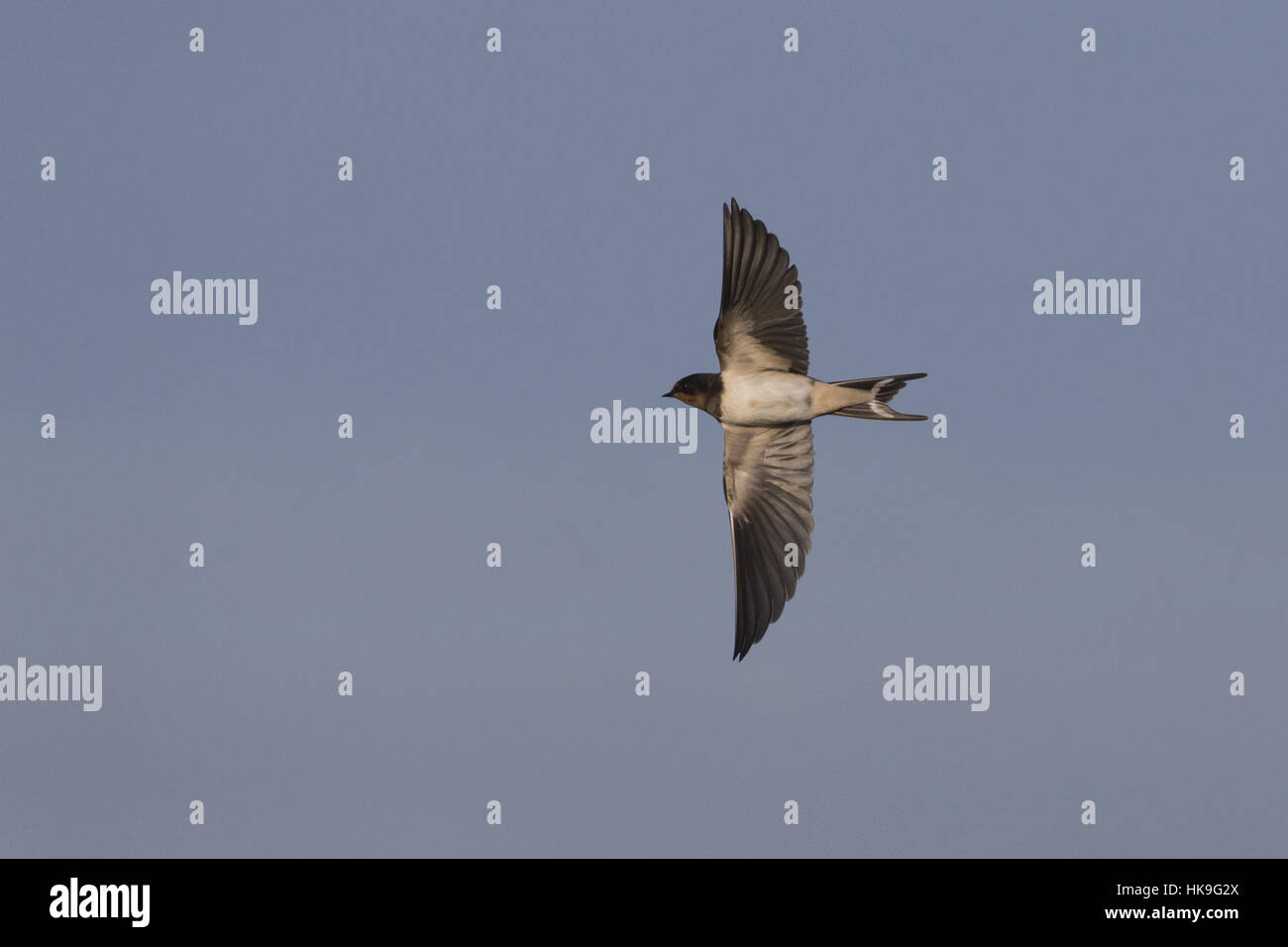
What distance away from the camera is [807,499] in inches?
591

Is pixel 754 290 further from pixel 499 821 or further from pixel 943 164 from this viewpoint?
pixel 499 821

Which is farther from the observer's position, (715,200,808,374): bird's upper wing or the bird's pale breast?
the bird's pale breast

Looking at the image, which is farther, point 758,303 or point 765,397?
point 765,397

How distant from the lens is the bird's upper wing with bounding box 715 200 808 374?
45.8 feet

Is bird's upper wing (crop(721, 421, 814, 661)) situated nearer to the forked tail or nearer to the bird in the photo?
the bird

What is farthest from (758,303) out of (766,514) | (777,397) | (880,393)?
(766,514)

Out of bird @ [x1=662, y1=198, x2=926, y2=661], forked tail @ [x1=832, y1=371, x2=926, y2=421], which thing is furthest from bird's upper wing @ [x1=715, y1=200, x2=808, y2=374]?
forked tail @ [x1=832, y1=371, x2=926, y2=421]

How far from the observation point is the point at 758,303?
14.1 m

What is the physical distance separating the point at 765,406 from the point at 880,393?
1055mm

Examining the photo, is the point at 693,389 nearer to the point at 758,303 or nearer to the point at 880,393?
the point at 758,303

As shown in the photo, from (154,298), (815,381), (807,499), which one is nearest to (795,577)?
(807,499)

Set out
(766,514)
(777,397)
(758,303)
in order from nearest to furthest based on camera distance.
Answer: (758,303) → (777,397) → (766,514)

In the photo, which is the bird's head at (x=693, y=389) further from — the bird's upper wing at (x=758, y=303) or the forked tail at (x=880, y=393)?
the forked tail at (x=880, y=393)

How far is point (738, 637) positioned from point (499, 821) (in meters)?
3.23
